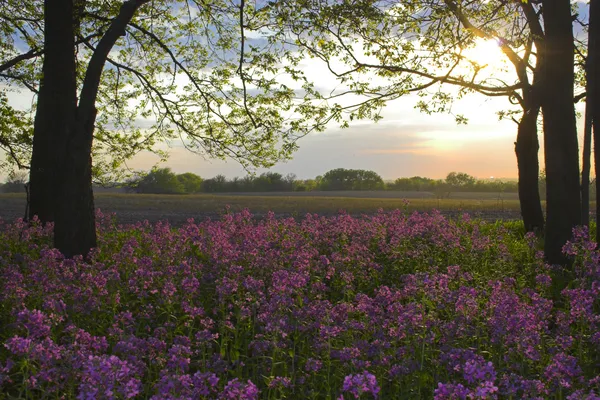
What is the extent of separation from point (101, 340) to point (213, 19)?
1123 cm

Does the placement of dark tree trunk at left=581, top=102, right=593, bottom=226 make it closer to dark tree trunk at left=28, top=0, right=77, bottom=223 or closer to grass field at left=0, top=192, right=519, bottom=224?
grass field at left=0, top=192, right=519, bottom=224

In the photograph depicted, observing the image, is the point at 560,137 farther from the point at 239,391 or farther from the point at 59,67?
the point at 59,67

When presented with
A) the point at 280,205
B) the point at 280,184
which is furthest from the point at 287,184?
the point at 280,205

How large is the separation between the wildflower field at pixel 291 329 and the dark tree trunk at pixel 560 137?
1.27 m

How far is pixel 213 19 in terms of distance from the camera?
46.5 ft

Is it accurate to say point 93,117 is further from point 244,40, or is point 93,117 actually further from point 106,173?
point 106,173

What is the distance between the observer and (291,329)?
17.6ft

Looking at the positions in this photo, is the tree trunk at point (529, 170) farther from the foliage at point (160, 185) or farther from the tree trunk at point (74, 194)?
the foliage at point (160, 185)

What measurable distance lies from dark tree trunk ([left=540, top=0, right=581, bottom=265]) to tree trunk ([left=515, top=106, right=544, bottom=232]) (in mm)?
4839

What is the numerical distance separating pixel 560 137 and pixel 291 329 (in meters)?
8.08

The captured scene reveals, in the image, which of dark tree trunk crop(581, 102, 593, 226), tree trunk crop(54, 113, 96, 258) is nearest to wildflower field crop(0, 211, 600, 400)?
tree trunk crop(54, 113, 96, 258)

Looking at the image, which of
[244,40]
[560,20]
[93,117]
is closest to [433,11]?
[560,20]

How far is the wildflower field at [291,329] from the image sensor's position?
157 inches

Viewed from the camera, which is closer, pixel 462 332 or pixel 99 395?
pixel 99 395
